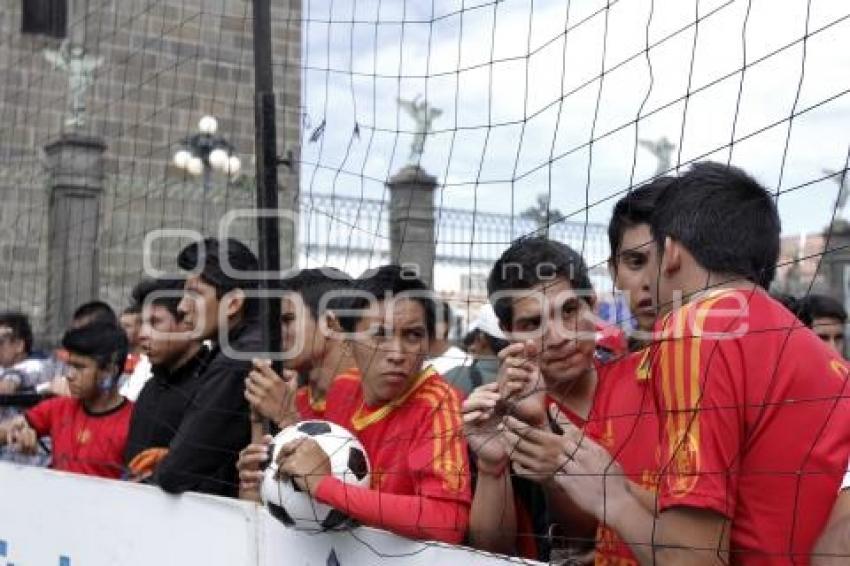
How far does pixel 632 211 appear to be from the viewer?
279 cm

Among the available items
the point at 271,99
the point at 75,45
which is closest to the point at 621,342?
the point at 271,99

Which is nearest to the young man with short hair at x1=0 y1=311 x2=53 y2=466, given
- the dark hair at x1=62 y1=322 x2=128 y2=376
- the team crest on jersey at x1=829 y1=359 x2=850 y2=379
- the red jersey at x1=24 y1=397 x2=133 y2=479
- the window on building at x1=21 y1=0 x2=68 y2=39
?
the red jersey at x1=24 y1=397 x2=133 y2=479

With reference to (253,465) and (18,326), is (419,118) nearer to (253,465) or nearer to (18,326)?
(253,465)

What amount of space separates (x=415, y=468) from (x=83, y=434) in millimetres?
2097

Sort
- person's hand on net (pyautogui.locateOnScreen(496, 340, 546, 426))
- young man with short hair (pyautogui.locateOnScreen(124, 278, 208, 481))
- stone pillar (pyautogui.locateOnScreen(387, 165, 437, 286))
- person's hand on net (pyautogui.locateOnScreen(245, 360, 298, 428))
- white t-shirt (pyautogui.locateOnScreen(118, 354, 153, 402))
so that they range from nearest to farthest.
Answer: person's hand on net (pyautogui.locateOnScreen(496, 340, 546, 426)), person's hand on net (pyautogui.locateOnScreen(245, 360, 298, 428)), stone pillar (pyautogui.locateOnScreen(387, 165, 437, 286)), young man with short hair (pyautogui.locateOnScreen(124, 278, 208, 481)), white t-shirt (pyautogui.locateOnScreen(118, 354, 153, 402))

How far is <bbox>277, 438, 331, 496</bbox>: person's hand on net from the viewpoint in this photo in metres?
2.82

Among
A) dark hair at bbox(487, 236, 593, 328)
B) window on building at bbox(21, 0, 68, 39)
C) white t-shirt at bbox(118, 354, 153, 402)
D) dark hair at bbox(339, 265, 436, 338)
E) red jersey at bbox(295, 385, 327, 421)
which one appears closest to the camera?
dark hair at bbox(487, 236, 593, 328)

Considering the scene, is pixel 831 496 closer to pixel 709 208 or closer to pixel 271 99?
A: pixel 709 208

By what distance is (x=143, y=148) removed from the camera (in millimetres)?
13031

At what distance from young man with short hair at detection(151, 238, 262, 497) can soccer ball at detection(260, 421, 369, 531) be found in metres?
0.55

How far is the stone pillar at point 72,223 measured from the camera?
918 cm


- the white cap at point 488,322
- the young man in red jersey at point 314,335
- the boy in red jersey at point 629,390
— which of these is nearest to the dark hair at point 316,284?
the young man in red jersey at point 314,335

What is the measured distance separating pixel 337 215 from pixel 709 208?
169 cm

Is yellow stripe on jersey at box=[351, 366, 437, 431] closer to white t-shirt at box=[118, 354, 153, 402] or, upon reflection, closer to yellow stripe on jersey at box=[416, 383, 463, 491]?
yellow stripe on jersey at box=[416, 383, 463, 491]
